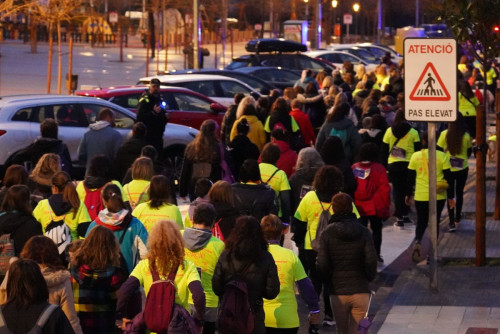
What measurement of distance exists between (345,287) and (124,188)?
304cm

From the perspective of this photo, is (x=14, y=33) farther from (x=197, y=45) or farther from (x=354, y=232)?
(x=354, y=232)

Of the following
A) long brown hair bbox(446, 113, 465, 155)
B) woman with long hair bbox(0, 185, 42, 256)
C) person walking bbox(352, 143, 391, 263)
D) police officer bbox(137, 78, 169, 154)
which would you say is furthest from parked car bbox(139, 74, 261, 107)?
woman with long hair bbox(0, 185, 42, 256)

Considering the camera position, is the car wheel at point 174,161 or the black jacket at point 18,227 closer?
the black jacket at point 18,227

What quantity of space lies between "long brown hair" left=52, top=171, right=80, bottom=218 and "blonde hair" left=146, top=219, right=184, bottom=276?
2527mm

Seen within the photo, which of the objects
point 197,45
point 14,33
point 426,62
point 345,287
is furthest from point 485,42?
point 14,33

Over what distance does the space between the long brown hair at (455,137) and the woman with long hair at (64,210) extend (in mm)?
6143

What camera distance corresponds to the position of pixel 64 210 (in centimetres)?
996

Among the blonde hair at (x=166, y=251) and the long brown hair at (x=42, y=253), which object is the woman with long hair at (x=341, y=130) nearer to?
the blonde hair at (x=166, y=251)

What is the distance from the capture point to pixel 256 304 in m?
7.96

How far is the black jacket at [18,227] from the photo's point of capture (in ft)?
30.4

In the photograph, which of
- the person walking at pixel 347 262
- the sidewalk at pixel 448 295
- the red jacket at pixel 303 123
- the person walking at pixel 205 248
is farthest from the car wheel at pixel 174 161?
the person walking at pixel 205 248

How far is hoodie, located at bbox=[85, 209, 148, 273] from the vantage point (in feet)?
29.8

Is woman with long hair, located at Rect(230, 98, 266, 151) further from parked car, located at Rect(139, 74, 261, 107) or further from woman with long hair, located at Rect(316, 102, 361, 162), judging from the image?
parked car, located at Rect(139, 74, 261, 107)

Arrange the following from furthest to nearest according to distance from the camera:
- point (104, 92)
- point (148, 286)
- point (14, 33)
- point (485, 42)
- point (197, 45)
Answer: point (14, 33) < point (197, 45) < point (104, 92) < point (485, 42) < point (148, 286)
